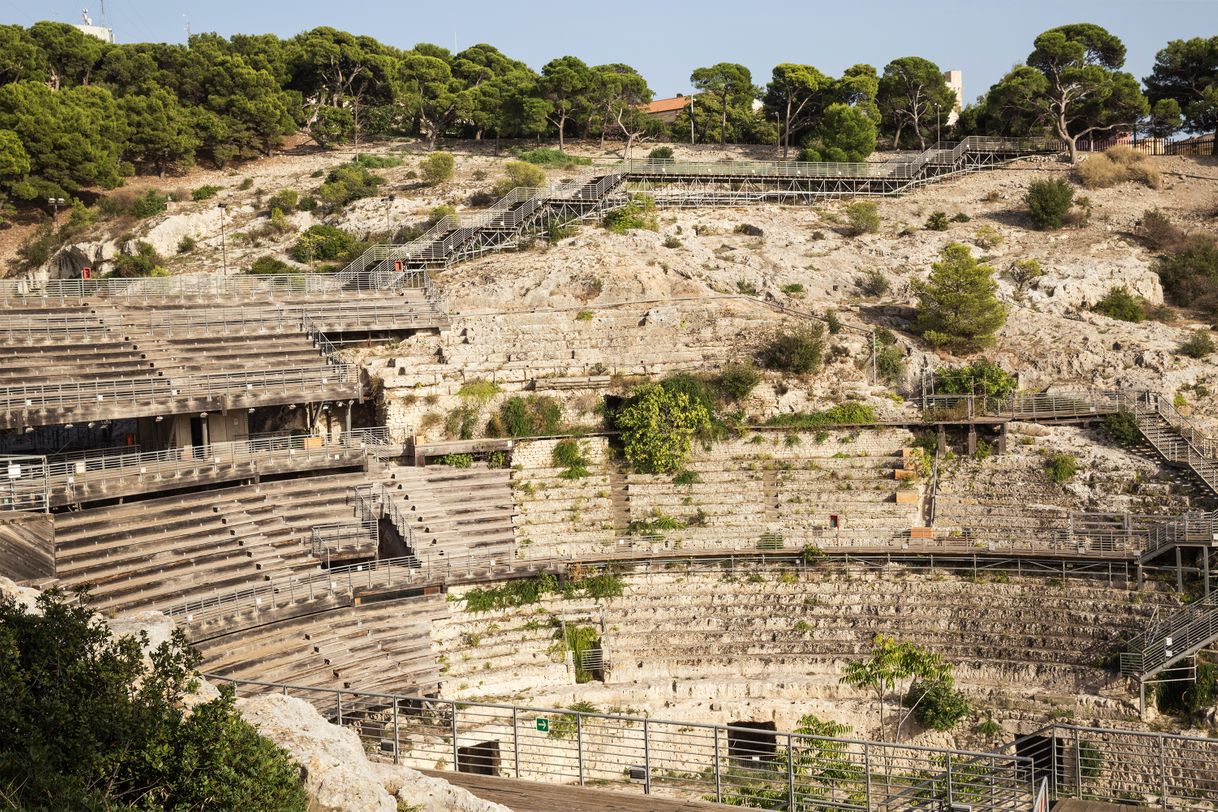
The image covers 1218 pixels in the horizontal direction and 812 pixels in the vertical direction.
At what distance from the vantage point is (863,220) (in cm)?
4766

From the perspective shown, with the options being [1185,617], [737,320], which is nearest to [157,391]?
[737,320]

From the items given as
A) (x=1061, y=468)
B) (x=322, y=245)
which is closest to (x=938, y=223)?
(x=1061, y=468)

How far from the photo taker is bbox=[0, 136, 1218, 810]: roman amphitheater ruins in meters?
25.4

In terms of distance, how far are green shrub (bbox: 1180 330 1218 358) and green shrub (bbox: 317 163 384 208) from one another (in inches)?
A: 1288

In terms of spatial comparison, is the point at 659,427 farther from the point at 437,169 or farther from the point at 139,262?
the point at 139,262

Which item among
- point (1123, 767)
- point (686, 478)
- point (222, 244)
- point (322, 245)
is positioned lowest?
point (1123, 767)

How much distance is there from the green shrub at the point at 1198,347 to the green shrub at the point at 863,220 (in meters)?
13.8

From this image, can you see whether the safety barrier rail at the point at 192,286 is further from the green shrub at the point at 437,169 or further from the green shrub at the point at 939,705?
the green shrub at the point at 939,705

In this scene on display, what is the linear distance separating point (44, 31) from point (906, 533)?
52290mm

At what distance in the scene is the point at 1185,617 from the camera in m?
26.5

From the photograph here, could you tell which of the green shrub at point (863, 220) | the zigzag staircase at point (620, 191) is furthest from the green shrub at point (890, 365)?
the zigzag staircase at point (620, 191)

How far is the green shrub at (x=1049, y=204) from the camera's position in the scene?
156 feet

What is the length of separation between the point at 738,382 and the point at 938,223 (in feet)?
54.5

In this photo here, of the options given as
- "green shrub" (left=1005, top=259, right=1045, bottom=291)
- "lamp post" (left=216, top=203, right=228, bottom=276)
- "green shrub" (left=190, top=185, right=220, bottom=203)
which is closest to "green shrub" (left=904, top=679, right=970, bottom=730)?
"green shrub" (left=1005, top=259, right=1045, bottom=291)
